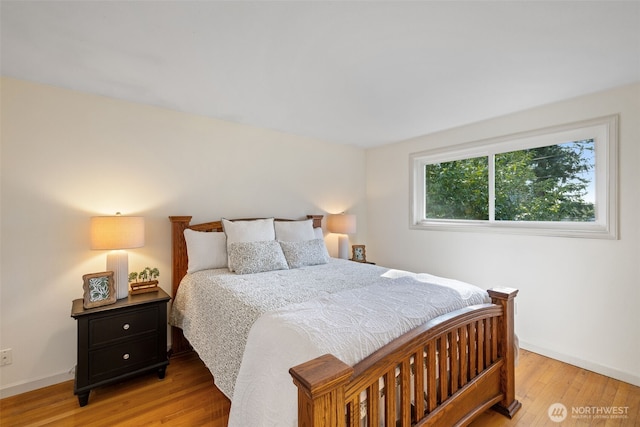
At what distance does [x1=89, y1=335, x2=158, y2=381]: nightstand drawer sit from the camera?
1994 mm

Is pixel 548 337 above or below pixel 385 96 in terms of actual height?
below

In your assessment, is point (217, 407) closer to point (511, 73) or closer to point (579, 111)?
point (511, 73)

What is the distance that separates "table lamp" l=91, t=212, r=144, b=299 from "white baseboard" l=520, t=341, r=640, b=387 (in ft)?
11.9

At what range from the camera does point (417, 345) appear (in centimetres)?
127

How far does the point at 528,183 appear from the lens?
2857 millimetres

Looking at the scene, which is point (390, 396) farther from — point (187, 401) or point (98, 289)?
point (98, 289)

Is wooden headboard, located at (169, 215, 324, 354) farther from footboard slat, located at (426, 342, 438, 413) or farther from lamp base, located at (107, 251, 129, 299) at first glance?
footboard slat, located at (426, 342, 438, 413)

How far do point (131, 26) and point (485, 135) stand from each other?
3161 mm

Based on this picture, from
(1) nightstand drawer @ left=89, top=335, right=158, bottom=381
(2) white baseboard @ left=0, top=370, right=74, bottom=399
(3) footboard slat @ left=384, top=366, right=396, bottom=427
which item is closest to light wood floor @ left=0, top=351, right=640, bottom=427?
(2) white baseboard @ left=0, top=370, right=74, bottom=399

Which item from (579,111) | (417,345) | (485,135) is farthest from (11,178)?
(579,111)

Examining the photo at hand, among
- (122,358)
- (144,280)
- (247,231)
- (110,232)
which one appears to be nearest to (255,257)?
(247,231)

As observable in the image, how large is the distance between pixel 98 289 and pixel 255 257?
1.15 metres

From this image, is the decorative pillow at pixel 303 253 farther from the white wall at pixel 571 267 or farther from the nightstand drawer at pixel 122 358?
the white wall at pixel 571 267

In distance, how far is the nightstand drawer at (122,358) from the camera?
1.99 meters
